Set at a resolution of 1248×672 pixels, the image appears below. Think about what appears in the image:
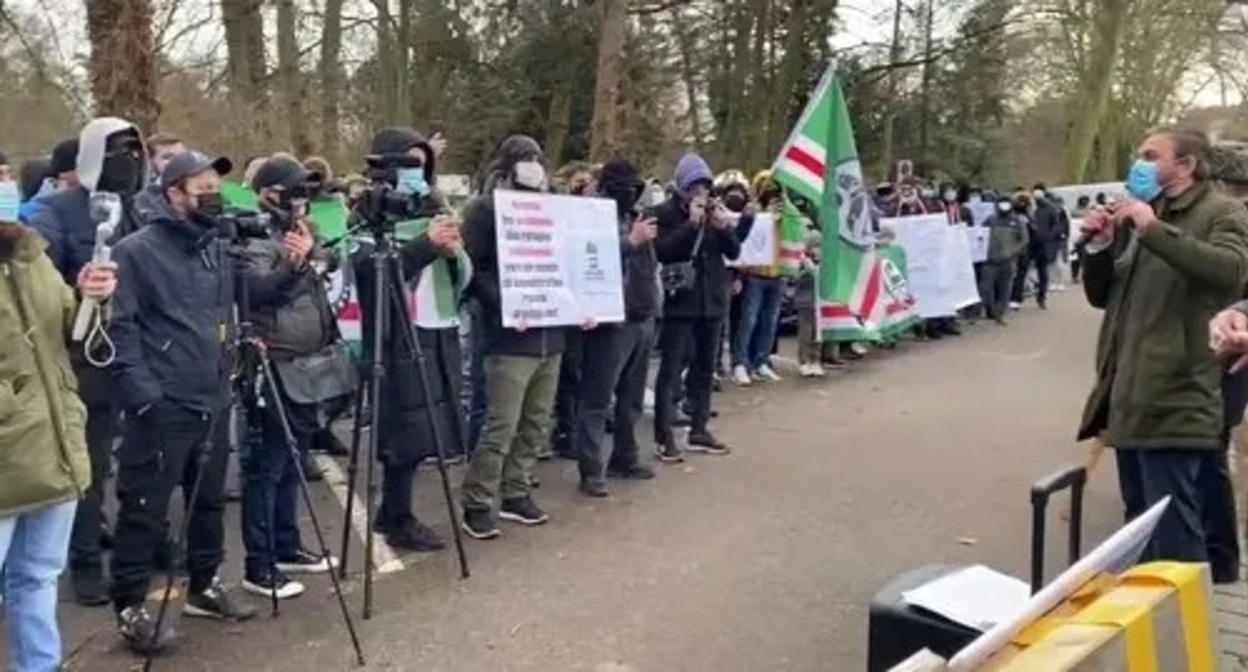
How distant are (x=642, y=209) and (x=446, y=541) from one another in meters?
2.51

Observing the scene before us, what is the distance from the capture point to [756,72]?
985 inches

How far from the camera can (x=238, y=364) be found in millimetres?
5270

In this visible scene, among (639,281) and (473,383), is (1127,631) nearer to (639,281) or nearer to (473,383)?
(639,281)

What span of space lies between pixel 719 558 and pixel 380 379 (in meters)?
1.80

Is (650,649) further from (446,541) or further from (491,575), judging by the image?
(446,541)

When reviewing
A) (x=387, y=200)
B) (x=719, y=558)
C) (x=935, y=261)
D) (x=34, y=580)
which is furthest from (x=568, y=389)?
(x=935, y=261)

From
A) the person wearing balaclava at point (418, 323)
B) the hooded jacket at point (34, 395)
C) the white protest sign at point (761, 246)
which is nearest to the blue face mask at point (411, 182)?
the person wearing balaclava at point (418, 323)

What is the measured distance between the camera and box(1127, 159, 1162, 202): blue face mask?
5.04 metres

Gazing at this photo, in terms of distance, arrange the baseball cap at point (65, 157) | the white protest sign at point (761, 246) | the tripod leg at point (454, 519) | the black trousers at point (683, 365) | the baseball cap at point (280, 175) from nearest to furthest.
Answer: the tripod leg at point (454, 519)
the baseball cap at point (280, 175)
the baseball cap at point (65, 157)
the black trousers at point (683, 365)
the white protest sign at point (761, 246)

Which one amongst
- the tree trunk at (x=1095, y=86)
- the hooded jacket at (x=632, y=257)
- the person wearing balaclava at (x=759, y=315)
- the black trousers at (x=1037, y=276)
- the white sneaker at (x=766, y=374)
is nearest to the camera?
the hooded jacket at (x=632, y=257)

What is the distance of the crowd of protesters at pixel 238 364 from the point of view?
13.7 feet

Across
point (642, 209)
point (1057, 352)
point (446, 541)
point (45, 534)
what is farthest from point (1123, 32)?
point (45, 534)

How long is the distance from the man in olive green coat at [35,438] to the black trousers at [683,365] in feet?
14.9

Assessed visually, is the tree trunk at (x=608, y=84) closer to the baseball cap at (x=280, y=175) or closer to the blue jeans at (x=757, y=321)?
the blue jeans at (x=757, y=321)
